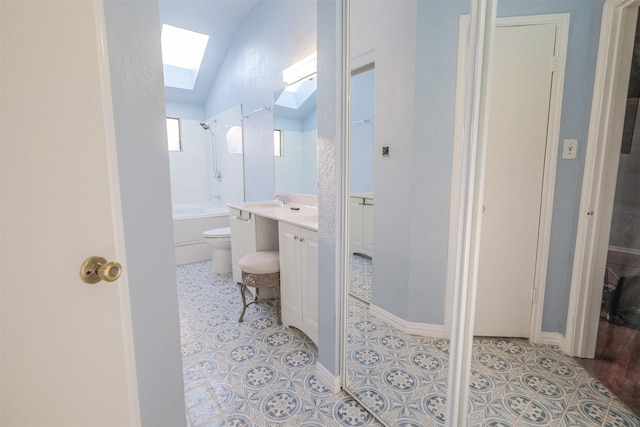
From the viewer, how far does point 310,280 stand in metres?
1.79

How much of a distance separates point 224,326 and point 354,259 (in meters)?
1.32

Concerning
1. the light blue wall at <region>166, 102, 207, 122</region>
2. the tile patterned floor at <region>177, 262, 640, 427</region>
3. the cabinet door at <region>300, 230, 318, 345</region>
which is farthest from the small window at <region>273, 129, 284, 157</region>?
the light blue wall at <region>166, 102, 207, 122</region>

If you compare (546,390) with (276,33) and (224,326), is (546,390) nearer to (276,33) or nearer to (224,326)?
(224,326)

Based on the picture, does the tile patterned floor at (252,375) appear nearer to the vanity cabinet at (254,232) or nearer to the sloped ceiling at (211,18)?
the vanity cabinet at (254,232)

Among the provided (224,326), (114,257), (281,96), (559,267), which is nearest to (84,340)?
(114,257)

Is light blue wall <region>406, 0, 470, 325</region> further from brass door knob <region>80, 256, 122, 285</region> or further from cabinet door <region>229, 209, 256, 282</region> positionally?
cabinet door <region>229, 209, 256, 282</region>

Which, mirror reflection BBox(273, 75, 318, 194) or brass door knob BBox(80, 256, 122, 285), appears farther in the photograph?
mirror reflection BBox(273, 75, 318, 194)

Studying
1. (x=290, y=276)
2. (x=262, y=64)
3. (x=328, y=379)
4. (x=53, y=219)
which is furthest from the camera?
(x=262, y=64)

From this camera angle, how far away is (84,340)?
650 millimetres

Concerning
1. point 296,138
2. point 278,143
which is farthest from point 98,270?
point 278,143

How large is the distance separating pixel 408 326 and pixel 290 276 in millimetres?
847

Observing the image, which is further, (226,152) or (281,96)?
(226,152)

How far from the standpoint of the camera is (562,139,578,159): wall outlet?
1.41 metres

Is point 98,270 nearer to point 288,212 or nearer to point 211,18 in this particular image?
point 288,212
